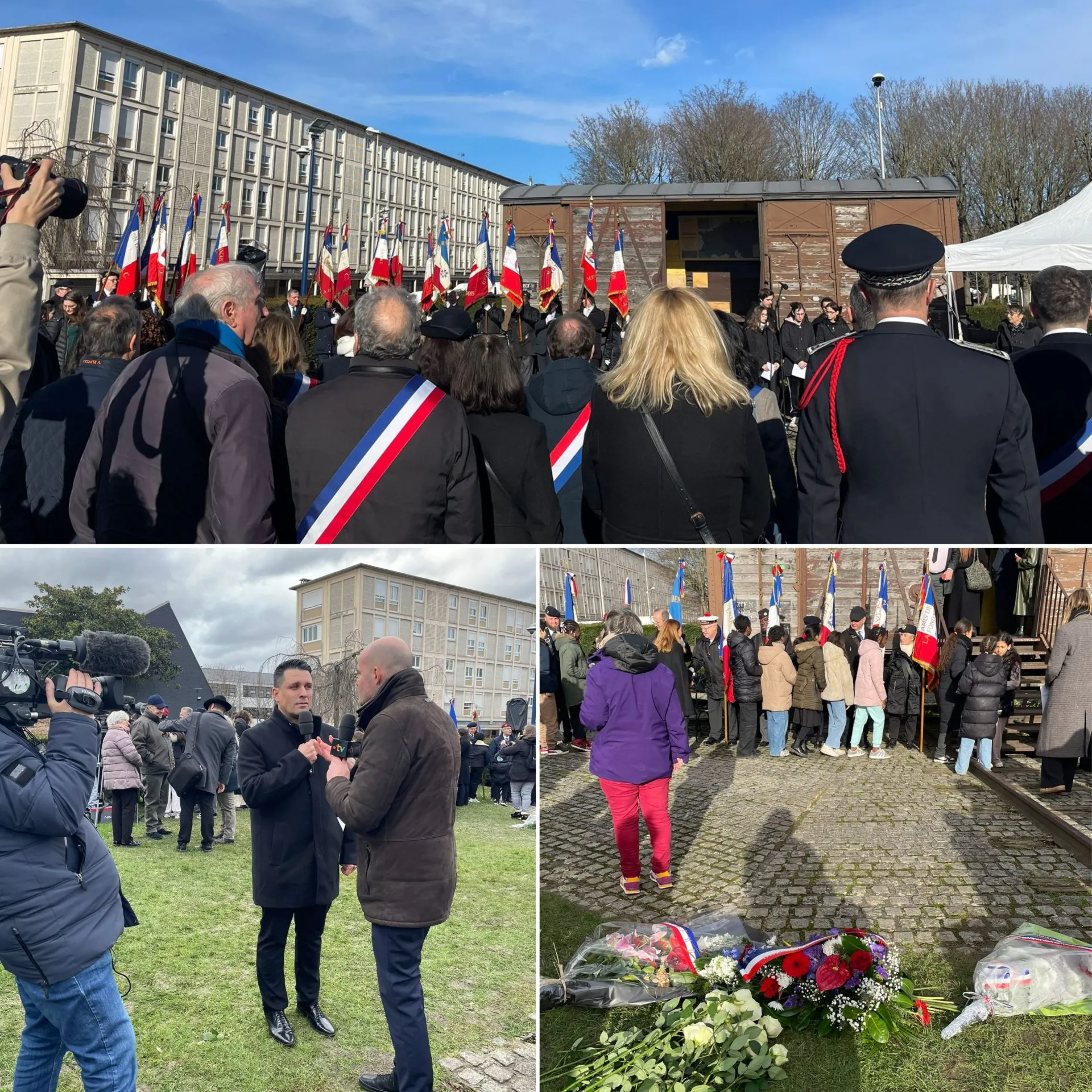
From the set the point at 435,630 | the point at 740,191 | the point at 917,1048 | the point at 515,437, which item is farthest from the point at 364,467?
the point at 740,191

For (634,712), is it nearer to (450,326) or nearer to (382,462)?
(382,462)

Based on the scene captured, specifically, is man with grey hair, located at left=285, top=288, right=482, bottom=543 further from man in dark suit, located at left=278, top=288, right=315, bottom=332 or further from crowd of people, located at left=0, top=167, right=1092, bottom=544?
man in dark suit, located at left=278, top=288, right=315, bottom=332

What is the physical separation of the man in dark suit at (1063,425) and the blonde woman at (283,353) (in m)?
3.38

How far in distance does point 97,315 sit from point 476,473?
198cm

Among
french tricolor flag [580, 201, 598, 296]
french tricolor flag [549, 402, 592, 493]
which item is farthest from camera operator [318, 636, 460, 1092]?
french tricolor flag [580, 201, 598, 296]

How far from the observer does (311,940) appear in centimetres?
286

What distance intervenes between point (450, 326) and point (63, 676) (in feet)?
8.03

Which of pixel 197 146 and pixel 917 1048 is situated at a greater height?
pixel 197 146

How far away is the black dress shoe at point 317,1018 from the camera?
111 inches

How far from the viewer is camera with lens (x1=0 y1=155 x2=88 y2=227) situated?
311 cm

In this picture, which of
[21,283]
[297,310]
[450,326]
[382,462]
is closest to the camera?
[21,283]

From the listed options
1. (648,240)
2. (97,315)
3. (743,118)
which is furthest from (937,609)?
(743,118)

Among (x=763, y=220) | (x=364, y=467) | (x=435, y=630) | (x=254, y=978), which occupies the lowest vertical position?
(x=254, y=978)

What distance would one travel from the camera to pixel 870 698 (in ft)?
10.3
